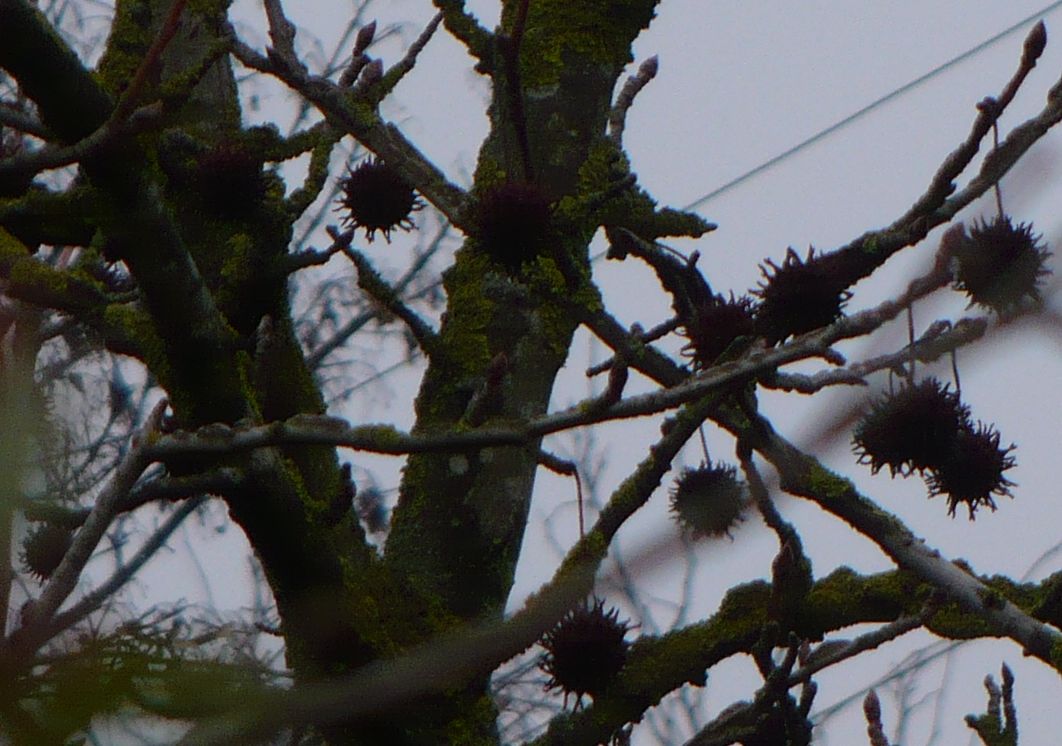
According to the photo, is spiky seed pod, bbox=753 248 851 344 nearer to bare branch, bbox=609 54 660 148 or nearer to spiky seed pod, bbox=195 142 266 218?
bare branch, bbox=609 54 660 148

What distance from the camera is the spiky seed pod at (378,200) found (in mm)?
3023

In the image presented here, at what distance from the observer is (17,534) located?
2.85 feet

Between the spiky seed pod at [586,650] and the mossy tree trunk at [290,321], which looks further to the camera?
the spiky seed pod at [586,650]

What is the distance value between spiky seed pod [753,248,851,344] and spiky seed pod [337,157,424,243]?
87 centimetres

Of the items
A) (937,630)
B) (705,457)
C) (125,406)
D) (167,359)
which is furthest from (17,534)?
(125,406)

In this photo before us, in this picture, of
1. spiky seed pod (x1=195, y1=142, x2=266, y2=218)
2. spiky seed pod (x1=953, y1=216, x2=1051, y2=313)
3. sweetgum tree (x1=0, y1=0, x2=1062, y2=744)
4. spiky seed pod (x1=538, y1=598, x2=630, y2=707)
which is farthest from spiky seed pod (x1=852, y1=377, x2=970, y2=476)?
spiky seed pod (x1=195, y1=142, x2=266, y2=218)

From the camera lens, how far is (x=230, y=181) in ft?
9.74

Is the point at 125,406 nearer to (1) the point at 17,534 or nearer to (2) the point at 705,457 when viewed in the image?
(2) the point at 705,457

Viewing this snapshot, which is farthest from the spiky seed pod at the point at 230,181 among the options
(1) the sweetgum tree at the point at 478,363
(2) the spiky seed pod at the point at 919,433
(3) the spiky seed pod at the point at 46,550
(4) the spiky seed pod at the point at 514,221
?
(2) the spiky seed pod at the point at 919,433

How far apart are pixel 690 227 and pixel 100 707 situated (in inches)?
103

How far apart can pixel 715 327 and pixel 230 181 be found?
106cm

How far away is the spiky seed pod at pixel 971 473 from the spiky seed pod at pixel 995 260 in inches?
16.8

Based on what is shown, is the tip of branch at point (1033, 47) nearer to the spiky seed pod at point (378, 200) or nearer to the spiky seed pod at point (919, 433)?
the spiky seed pod at point (919, 433)

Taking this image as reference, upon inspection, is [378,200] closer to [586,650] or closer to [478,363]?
[478,363]
